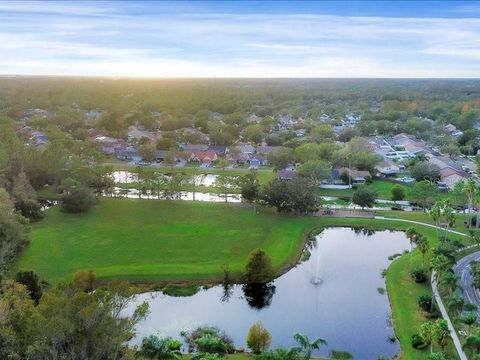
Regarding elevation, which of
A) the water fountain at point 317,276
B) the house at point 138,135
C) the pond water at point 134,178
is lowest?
the water fountain at point 317,276

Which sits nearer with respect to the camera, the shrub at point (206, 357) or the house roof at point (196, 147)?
the shrub at point (206, 357)

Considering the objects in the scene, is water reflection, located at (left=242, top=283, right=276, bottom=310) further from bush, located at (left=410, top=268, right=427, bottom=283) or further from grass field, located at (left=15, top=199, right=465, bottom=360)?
bush, located at (left=410, top=268, right=427, bottom=283)

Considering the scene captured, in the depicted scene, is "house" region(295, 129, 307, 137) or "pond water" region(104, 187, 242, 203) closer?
"pond water" region(104, 187, 242, 203)

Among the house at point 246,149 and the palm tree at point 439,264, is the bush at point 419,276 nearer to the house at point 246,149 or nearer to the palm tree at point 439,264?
the palm tree at point 439,264

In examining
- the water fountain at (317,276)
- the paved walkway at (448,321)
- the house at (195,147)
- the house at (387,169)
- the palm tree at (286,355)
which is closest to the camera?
the palm tree at (286,355)

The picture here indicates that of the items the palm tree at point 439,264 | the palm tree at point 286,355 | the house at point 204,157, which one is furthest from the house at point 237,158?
the palm tree at point 286,355

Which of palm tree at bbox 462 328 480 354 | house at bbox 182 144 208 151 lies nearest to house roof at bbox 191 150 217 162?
house at bbox 182 144 208 151

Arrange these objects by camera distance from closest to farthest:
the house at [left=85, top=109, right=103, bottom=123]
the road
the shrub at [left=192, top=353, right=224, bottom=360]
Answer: the shrub at [left=192, top=353, right=224, bottom=360] < the road < the house at [left=85, top=109, right=103, bottom=123]

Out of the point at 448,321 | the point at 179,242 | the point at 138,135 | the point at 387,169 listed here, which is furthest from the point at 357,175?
the point at 138,135
